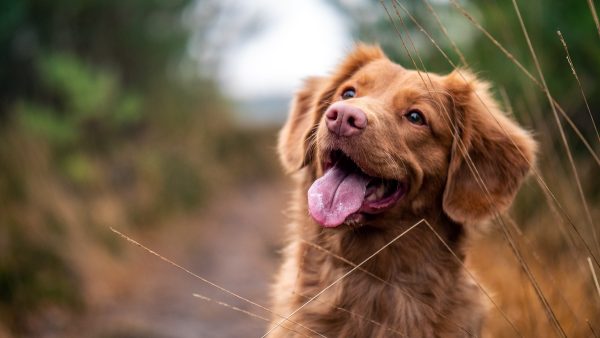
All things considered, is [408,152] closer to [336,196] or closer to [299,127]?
[336,196]

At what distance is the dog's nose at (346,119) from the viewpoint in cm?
Result: 243

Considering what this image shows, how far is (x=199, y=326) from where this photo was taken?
5.01 m

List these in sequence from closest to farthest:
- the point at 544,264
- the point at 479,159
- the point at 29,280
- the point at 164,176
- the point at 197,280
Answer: the point at 479,159
the point at 544,264
the point at 29,280
the point at 197,280
the point at 164,176

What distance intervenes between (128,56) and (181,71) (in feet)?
5.27

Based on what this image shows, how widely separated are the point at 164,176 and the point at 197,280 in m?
2.14

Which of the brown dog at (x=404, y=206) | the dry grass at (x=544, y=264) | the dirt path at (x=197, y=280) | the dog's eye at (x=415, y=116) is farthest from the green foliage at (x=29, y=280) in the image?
the dog's eye at (x=415, y=116)

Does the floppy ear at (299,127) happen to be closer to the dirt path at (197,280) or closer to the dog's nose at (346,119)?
the dog's nose at (346,119)

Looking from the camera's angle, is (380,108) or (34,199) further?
(34,199)

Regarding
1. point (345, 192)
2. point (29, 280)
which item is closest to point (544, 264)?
point (345, 192)

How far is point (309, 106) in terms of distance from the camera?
11.2 feet

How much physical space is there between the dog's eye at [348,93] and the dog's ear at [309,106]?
0.09 metres

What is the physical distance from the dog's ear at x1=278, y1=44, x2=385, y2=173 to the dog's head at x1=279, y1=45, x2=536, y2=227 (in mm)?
25

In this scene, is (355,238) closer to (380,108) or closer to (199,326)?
(380,108)

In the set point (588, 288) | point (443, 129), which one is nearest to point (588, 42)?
point (588, 288)
